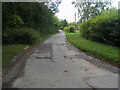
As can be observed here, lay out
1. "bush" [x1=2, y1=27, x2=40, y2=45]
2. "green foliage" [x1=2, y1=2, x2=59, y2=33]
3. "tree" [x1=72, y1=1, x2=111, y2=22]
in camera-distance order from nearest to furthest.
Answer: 1. "green foliage" [x1=2, y1=2, x2=59, y2=33]
2. "bush" [x1=2, y1=27, x2=40, y2=45]
3. "tree" [x1=72, y1=1, x2=111, y2=22]

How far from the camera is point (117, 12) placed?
12273 mm

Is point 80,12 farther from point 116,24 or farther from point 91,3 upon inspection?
point 116,24

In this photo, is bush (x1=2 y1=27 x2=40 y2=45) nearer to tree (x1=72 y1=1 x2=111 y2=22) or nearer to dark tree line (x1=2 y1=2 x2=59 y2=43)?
dark tree line (x1=2 y1=2 x2=59 y2=43)

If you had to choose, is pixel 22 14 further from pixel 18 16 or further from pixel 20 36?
pixel 18 16

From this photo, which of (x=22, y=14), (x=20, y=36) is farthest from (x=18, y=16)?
(x=22, y=14)

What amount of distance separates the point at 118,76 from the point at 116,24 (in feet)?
23.4

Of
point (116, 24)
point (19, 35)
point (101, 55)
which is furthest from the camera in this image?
point (19, 35)

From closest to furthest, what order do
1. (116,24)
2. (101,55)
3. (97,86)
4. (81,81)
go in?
(97,86) → (81,81) → (101,55) → (116,24)

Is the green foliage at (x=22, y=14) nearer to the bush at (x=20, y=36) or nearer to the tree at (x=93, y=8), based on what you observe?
the bush at (x=20, y=36)

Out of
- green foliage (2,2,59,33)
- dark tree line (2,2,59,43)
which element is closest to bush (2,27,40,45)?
dark tree line (2,2,59,43)

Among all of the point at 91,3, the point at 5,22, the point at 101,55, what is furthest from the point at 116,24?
the point at 91,3

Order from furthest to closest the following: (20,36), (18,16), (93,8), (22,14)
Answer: (93,8), (22,14), (20,36), (18,16)

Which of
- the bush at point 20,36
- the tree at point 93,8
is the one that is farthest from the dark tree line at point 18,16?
the tree at point 93,8

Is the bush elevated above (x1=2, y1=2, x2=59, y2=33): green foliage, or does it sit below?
below
